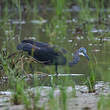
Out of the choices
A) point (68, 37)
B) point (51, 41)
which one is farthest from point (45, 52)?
point (68, 37)

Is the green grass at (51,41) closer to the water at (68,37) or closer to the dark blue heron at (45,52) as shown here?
the water at (68,37)

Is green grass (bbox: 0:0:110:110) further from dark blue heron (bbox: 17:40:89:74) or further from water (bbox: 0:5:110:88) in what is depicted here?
dark blue heron (bbox: 17:40:89:74)

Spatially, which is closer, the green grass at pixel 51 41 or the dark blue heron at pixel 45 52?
the green grass at pixel 51 41

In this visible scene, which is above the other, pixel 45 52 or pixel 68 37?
pixel 68 37

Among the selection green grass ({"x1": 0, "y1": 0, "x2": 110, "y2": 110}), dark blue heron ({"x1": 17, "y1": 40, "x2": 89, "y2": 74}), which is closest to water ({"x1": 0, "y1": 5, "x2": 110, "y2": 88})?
green grass ({"x1": 0, "y1": 0, "x2": 110, "y2": 110})

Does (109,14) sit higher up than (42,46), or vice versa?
(109,14)

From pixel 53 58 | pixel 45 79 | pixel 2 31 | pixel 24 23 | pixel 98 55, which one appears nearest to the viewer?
pixel 45 79

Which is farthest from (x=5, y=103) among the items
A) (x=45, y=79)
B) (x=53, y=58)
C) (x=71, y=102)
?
(x=53, y=58)

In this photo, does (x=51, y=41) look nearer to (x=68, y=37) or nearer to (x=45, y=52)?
(x=45, y=52)

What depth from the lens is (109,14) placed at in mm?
11953

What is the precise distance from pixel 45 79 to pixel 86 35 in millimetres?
3429

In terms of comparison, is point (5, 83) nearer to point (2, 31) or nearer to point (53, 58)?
point (53, 58)

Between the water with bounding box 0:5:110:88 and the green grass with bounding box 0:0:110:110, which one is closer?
the green grass with bounding box 0:0:110:110

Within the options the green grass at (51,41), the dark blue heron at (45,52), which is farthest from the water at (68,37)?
the dark blue heron at (45,52)
